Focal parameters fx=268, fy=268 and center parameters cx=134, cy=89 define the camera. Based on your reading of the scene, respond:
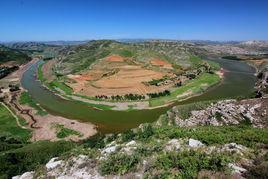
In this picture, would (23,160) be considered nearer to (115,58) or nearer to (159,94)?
(159,94)

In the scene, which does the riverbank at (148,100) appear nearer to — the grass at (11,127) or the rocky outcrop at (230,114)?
the grass at (11,127)

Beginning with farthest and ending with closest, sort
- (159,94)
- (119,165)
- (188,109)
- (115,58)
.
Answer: (115,58) → (159,94) → (188,109) → (119,165)

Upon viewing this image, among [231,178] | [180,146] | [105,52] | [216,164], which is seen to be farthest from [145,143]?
[105,52]

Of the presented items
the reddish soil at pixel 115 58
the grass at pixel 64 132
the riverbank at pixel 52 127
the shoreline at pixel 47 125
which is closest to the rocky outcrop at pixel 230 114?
the shoreline at pixel 47 125

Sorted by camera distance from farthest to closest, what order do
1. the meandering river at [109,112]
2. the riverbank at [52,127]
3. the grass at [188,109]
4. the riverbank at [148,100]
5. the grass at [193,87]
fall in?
1. the grass at [193,87]
2. the riverbank at [148,100]
3. the meandering river at [109,112]
4. the riverbank at [52,127]
5. the grass at [188,109]

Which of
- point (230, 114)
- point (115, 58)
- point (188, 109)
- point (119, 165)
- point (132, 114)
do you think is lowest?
point (132, 114)

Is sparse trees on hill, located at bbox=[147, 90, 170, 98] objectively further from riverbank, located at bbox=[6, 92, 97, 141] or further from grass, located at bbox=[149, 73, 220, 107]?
riverbank, located at bbox=[6, 92, 97, 141]

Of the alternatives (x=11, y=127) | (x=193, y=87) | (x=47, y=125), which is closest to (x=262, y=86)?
(x=193, y=87)
